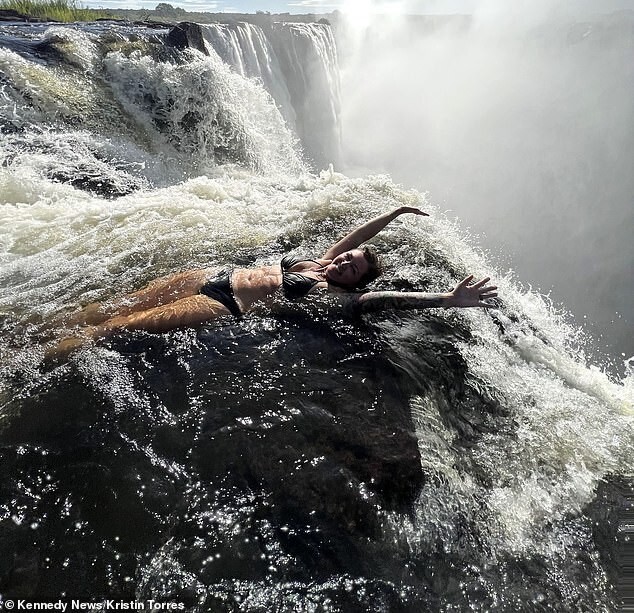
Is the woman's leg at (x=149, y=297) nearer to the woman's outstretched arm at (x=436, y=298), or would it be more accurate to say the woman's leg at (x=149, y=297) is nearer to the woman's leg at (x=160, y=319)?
the woman's leg at (x=160, y=319)

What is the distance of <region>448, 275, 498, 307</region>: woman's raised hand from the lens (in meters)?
2.79

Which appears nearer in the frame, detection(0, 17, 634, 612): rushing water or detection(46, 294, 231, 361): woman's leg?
detection(0, 17, 634, 612): rushing water

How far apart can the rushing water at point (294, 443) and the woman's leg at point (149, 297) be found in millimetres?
178

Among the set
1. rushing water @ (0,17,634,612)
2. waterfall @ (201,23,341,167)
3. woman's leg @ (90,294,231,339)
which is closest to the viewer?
rushing water @ (0,17,634,612)

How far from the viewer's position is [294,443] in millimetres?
2455

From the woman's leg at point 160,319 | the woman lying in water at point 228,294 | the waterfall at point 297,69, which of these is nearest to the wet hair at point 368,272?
the woman lying in water at point 228,294

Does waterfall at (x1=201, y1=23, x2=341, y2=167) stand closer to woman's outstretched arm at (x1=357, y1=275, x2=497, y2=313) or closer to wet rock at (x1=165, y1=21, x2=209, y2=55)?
wet rock at (x1=165, y1=21, x2=209, y2=55)

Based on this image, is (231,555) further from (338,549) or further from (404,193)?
(404,193)

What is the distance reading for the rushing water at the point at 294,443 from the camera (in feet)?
6.45

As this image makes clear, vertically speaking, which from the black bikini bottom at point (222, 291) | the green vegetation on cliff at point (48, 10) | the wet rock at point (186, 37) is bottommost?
the black bikini bottom at point (222, 291)

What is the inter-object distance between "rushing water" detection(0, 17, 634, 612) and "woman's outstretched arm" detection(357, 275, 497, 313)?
0.94 ft

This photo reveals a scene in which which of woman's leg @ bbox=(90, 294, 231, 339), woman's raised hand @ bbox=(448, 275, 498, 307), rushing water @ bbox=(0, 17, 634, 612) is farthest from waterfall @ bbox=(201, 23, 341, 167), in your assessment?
woman's raised hand @ bbox=(448, 275, 498, 307)

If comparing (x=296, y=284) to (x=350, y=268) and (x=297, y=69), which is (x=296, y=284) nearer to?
(x=350, y=268)

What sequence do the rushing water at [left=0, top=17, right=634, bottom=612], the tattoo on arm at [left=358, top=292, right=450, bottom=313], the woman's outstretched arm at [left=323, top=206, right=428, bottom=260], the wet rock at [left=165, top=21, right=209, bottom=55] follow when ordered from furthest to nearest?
the wet rock at [left=165, top=21, right=209, bottom=55] → the woman's outstretched arm at [left=323, top=206, right=428, bottom=260] → the tattoo on arm at [left=358, top=292, right=450, bottom=313] → the rushing water at [left=0, top=17, right=634, bottom=612]
